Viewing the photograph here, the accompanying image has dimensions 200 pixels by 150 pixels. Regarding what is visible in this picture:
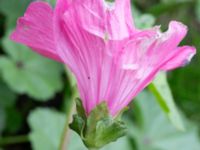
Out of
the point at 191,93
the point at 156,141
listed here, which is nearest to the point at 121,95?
the point at 156,141

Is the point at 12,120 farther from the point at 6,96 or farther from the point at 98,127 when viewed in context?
the point at 98,127

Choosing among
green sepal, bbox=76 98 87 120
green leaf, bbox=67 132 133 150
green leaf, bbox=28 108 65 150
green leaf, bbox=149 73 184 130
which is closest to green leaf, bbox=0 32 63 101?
green leaf, bbox=28 108 65 150

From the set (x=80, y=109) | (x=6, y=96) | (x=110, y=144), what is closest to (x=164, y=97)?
(x=80, y=109)

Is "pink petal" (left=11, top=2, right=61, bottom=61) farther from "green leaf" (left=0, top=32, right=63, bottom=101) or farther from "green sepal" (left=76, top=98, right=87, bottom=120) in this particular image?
"green leaf" (left=0, top=32, right=63, bottom=101)

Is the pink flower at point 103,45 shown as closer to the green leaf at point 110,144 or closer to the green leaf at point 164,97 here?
the green leaf at point 164,97

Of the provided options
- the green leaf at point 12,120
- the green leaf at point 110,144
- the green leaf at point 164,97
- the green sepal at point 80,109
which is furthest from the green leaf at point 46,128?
the green sepal at point 80,109
